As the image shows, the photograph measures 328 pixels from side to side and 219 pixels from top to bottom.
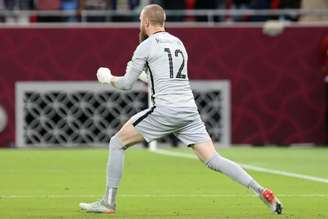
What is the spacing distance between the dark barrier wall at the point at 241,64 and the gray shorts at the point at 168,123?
12.1m

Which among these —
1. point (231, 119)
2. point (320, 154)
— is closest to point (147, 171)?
point (320, 154)

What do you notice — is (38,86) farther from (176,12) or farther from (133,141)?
(133,141)

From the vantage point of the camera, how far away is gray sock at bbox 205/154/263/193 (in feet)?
35.7

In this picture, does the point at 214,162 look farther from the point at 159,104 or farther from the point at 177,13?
the point at 177,13

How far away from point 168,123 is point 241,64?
41.0ft

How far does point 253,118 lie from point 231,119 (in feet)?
1.44

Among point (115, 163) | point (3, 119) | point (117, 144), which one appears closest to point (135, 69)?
point (117, 144)

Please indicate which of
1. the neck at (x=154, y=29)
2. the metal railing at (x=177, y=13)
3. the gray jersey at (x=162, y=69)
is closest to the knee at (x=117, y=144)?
the gray jersey at (x=162, y=69)

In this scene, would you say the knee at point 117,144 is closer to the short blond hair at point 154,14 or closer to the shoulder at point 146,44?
the shoulder at point 146,44

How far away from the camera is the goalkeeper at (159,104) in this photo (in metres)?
11.0

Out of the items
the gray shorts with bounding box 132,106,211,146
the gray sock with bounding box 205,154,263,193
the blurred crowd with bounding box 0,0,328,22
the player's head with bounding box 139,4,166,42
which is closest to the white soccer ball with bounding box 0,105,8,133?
the blurred crowd with bounding box 0,0,328,22

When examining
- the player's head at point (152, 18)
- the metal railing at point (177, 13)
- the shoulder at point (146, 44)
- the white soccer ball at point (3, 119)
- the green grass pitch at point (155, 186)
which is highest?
the player's head at point (152, 18)

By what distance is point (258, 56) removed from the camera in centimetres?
2345

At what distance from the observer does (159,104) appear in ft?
36.2
